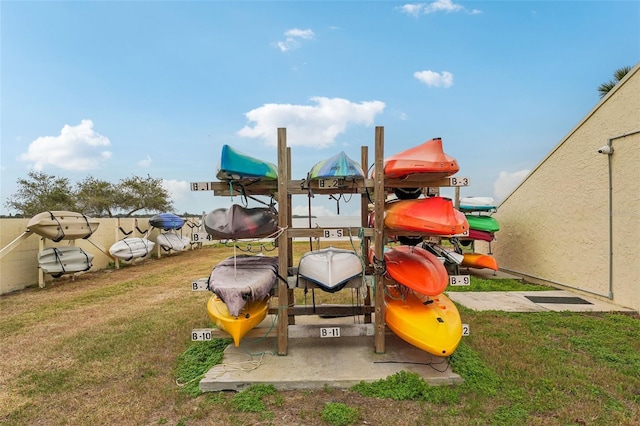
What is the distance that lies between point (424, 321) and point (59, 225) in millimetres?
9052

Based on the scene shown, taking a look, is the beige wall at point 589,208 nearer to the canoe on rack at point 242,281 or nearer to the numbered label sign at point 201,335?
the canoe on rack at point 242,281

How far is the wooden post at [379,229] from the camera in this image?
3.48 metres

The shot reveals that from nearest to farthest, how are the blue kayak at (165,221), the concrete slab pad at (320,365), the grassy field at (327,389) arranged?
the grassy field at (327,389)
the concrete slab pad at (320,365)
the blue kayak at (165,221)

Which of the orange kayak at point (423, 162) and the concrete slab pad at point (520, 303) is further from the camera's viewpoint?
the concrete slab pad at point (520, 303)

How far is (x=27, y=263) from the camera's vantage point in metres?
8.28

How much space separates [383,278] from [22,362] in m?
4.15

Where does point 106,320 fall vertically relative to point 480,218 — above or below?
below

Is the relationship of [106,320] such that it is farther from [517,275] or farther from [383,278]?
[517,275]

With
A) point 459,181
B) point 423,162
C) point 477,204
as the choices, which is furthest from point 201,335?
point 477,204

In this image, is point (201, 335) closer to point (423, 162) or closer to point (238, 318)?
point (238, 318)

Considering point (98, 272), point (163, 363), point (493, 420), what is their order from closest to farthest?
point (493, 420) → point (163, 363) → point (98, 272)

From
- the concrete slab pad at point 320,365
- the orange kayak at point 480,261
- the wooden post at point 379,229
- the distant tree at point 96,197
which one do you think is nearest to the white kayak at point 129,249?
the concrete slab pad at point 320,365

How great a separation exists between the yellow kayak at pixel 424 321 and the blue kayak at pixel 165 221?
42.7 feet

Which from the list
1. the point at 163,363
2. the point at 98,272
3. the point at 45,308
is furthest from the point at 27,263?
the point at 163,363
